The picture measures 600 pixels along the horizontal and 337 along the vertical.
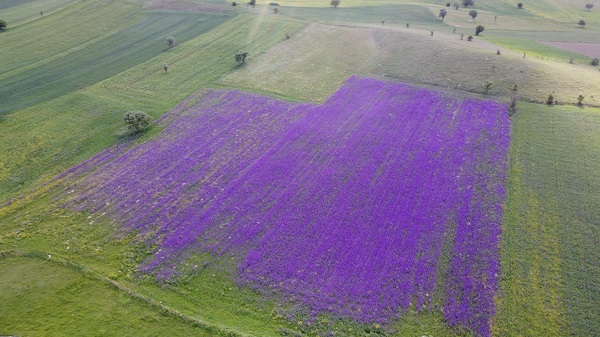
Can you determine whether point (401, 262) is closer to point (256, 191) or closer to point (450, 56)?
point (256, 191)

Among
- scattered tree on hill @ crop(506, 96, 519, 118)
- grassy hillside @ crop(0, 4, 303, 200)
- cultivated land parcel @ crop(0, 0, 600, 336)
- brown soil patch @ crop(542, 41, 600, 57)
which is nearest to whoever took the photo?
cultivated land parcel @ crop(0, 0, 600, 336)

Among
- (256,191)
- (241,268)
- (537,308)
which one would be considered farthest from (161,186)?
(537,308)

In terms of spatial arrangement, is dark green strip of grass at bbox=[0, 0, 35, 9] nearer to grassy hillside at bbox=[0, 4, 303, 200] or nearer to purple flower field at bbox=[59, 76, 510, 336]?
grassy hillside at bbox=[0, 4, 303, 200]

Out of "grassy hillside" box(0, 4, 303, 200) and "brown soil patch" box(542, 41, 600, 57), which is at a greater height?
"brown soil patch" box(542, 41, 600, 57)

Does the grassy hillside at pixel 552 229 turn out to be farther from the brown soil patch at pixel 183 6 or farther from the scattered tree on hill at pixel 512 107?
the brown soil patch at pixel 183 6

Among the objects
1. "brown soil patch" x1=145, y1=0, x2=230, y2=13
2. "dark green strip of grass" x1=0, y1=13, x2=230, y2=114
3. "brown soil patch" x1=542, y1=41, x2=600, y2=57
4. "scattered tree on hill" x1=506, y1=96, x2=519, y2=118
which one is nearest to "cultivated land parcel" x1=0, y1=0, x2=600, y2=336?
"dark green strip of grass" x1=0, y1=13, x2=230, y2=114

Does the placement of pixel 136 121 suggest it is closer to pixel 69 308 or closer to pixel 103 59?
pixel 69 308
